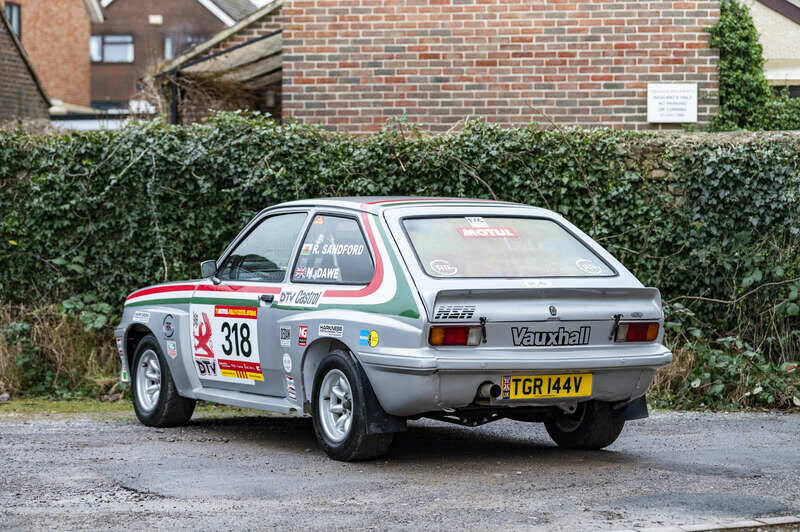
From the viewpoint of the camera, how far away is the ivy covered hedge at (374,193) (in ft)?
36.5

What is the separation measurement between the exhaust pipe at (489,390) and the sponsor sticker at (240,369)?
177 centimetres

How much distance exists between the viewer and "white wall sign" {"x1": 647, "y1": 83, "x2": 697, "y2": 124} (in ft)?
48.8

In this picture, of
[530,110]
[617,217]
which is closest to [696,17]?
[530,110]

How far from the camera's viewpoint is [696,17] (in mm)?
15023

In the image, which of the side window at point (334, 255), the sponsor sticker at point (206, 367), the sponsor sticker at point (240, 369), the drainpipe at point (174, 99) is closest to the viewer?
the side window at point (334, 255)

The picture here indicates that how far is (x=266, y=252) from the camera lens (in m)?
8.22

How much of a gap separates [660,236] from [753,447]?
370 centimetres

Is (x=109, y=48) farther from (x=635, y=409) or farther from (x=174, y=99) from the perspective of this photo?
(x=635, y=409)

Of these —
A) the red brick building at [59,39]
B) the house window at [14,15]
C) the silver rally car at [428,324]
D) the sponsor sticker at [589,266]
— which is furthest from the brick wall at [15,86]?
the sponsor sticker at [589,266]

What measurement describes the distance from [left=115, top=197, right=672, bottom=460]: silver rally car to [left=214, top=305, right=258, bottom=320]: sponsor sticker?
0.01 metres

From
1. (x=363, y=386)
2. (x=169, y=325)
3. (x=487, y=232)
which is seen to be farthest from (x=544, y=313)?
(x=169, y=325)

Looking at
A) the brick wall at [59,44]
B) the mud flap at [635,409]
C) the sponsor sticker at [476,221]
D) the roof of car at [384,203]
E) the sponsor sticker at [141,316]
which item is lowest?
the mud flap at [635,409]

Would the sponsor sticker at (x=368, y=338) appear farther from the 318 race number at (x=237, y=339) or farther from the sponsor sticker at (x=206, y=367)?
the sponsor sticker at (x=206, y=367)

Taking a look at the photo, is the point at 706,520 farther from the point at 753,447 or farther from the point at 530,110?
the point at 530,110
